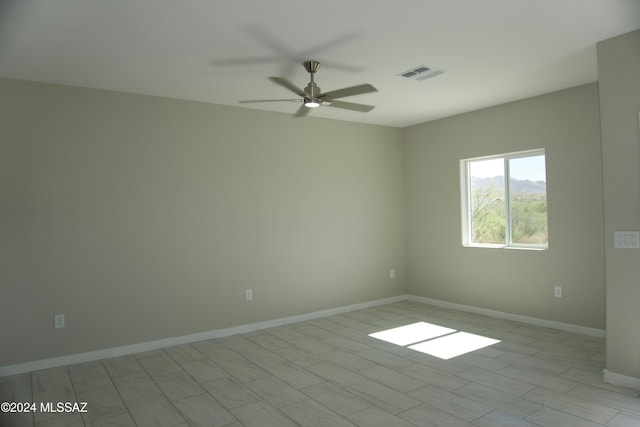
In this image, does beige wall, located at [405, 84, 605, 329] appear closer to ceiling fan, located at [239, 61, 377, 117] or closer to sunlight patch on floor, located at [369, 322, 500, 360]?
sunlight patch on floor, located at [369, 322, 500, 360]

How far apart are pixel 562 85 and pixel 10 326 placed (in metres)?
5.72

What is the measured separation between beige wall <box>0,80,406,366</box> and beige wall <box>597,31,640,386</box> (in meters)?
3.09

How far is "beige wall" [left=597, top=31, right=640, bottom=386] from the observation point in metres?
2.98

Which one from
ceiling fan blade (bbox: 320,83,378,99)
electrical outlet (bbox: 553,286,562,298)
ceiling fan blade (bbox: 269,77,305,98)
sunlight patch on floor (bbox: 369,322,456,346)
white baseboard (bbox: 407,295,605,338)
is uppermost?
ceiling fan blade (bbox: 269,77,305,98)

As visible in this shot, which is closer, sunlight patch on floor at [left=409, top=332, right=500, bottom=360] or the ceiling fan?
the ceiling fan

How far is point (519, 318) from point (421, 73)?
3.11 m

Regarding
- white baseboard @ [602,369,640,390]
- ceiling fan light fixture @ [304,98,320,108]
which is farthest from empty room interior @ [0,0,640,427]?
ceiling fan light fixture @ [304,98,320,108]

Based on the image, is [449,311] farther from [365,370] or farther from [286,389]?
[286,389]

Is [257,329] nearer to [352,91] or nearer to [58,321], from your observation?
[58,321]

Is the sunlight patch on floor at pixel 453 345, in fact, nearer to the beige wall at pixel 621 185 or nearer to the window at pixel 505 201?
the beige wall at pixel 621 185

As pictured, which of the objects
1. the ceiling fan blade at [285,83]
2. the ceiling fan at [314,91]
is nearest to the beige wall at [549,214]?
the ceiling fan at [314,91]

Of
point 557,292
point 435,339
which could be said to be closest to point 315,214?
point 435,339

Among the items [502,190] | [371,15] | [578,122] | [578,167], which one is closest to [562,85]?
[578,122]

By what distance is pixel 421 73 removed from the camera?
146 inches
